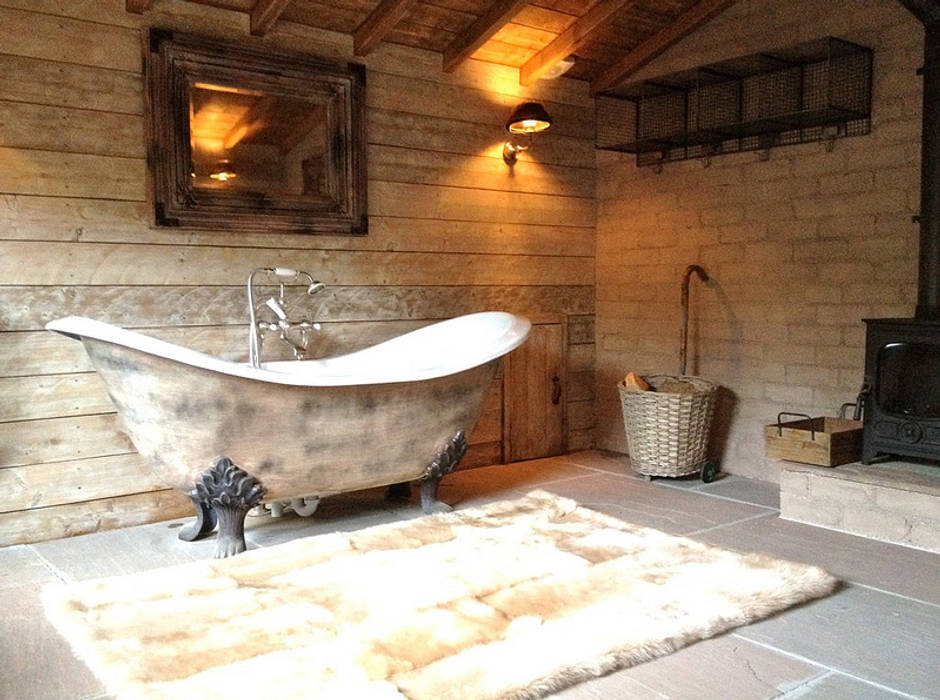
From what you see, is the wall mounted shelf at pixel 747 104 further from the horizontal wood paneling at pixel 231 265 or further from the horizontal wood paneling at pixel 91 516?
the horizontal wood paneling at pixel 91 516

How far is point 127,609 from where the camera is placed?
2.41 m

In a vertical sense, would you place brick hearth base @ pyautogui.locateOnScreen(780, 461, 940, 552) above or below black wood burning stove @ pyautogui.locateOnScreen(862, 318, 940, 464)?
below

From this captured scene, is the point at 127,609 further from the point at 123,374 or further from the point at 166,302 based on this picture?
the point at 166,302

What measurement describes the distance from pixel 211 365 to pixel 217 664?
3.34 ft

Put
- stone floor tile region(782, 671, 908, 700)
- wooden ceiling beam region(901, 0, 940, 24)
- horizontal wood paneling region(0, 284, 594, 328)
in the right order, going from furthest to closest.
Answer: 1. horizontal wood paneling region(0, 284, 594, 328)
2. wooden ceiling beam region(901, 0, 940, 24)
3. stone floor tile region(782, 671, 908, 700)

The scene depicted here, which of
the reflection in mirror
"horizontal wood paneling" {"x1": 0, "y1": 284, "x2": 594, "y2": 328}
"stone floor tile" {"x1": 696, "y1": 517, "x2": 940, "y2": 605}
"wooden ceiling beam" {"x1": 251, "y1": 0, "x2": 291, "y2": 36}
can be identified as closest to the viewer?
"stone floor tile" {"x1": 696, "y1": 517, "x2": 940, "y2": 605}

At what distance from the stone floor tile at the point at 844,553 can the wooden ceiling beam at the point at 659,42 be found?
2.47 m

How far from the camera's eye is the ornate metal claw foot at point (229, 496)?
2893 mm

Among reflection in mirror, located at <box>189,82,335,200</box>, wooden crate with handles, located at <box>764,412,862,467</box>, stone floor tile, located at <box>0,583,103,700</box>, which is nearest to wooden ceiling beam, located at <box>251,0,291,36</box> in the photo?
reflection in mirror, located at <box>189,82,335,200</box>

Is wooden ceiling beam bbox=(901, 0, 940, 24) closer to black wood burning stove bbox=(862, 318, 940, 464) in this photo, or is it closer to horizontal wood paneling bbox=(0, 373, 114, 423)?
black wood burning stove bbox=(862, 318, 940, 464)

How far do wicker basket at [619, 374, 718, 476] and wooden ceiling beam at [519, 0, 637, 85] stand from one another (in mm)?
1704

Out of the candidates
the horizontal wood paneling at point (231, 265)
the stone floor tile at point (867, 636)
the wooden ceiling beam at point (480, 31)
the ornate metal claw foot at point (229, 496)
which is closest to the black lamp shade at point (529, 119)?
the wooden ceiling beam at point (480, 31)

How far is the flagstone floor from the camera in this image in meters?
2.01

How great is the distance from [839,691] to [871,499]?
136cm
